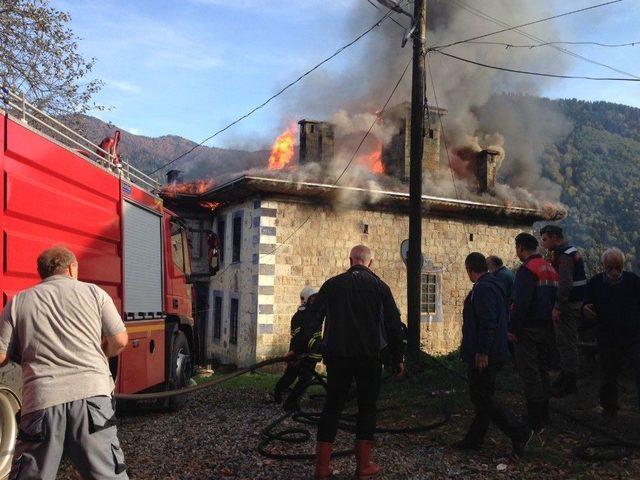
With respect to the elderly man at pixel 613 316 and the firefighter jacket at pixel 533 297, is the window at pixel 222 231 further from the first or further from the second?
the firefighter jacket at pixel 533 297

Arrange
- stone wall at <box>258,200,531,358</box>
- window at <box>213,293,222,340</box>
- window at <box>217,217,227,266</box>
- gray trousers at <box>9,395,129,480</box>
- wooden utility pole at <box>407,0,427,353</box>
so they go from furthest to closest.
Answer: window at <box>213,293,222,340</box> → window at <box>217,217,227,266</box> → stone wall at <box>258,200,531,358</box> → wooden utility pole at <box>407,0,427,353</box> → gray trousers at <box>9,395,129,480</box>

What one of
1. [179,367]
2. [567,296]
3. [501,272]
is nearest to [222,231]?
[179,367]

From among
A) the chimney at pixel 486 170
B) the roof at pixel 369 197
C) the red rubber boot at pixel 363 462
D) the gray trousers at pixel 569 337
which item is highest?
the chimney at pixel 486 170

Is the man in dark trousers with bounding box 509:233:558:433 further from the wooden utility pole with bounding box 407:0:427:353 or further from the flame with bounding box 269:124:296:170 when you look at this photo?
the flame with bounding box 269:124:296:170

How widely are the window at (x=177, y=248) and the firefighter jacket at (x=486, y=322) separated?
500 cm

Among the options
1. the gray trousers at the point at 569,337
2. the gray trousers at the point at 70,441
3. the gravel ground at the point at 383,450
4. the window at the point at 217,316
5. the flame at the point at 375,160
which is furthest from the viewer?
the flame at the point at 375,160

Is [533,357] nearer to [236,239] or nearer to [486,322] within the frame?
[486,322]

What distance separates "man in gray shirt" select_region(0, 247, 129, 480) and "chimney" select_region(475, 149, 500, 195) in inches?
818

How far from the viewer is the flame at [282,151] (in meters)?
24.4

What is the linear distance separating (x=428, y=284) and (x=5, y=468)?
17528 millimetres

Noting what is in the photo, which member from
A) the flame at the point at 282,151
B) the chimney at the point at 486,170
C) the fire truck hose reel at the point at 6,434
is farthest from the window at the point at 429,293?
the fire truck hose reel at the point at 6,434

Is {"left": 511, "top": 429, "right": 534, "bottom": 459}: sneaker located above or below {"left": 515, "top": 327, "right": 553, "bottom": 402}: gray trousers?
below

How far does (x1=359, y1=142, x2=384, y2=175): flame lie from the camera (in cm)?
2336

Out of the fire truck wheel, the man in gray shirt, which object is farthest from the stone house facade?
the man in gray shirt
